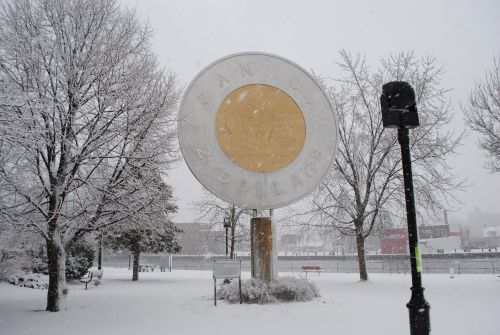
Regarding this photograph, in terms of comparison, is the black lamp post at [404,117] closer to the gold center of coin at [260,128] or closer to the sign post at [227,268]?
the gold center of coin at [260,128]

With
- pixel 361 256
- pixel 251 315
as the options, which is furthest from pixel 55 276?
pixel 361 256

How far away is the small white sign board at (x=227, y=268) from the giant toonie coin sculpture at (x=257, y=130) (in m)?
1.79

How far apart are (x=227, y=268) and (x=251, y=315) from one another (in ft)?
7.79

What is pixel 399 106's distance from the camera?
15.3ft

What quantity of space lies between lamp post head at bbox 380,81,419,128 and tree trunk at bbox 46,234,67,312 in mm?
9255

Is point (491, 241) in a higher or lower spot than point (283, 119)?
lower

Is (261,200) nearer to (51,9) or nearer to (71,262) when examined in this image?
(51,9)

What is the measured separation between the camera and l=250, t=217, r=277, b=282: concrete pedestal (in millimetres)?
12305

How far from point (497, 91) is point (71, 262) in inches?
848

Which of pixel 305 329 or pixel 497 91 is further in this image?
pixel 497 91

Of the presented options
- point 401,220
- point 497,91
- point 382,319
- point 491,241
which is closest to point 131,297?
point 382,319

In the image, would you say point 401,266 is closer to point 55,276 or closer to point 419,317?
point 55,276

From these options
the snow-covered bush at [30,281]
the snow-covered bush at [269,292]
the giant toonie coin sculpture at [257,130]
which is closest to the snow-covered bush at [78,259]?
the snow-covered bush at [30,281]

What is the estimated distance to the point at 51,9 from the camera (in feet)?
35.7
